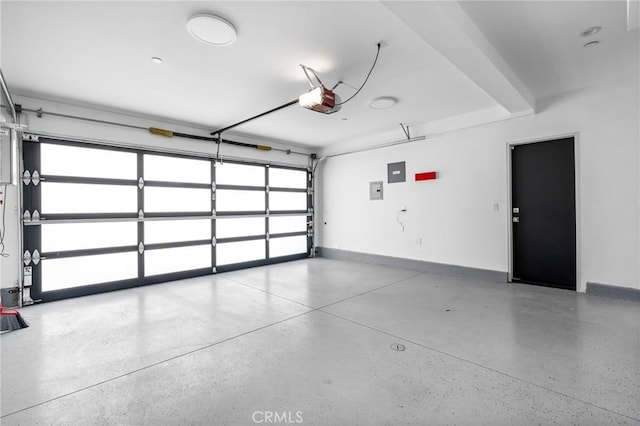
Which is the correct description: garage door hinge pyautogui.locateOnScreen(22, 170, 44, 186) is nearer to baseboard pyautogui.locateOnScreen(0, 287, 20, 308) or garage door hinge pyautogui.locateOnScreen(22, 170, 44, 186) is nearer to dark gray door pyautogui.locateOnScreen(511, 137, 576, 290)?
baseboard pyautogui.locateOnScreen(0, 287, 20, 308)

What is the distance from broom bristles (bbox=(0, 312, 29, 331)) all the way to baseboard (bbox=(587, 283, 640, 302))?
6661 millimetres

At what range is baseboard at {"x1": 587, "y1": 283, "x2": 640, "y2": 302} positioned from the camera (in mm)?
3570

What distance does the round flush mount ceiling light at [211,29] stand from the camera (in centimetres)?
229

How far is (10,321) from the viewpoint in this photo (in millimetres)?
2955

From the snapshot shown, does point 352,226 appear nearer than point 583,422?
No

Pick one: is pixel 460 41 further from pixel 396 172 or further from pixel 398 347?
pixel 396 172

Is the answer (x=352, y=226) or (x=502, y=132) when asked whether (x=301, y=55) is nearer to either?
(x=502, y=132)

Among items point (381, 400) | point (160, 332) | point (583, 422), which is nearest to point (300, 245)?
point (160, 332)

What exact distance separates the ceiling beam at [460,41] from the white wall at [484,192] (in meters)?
1.11

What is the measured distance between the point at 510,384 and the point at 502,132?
3.87 meters

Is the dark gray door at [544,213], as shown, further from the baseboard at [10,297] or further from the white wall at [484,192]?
the baseboard at [10,297]

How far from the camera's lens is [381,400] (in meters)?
1.80

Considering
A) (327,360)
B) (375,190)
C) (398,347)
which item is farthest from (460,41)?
(375,190)

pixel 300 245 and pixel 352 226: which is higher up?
pixel 352 226
